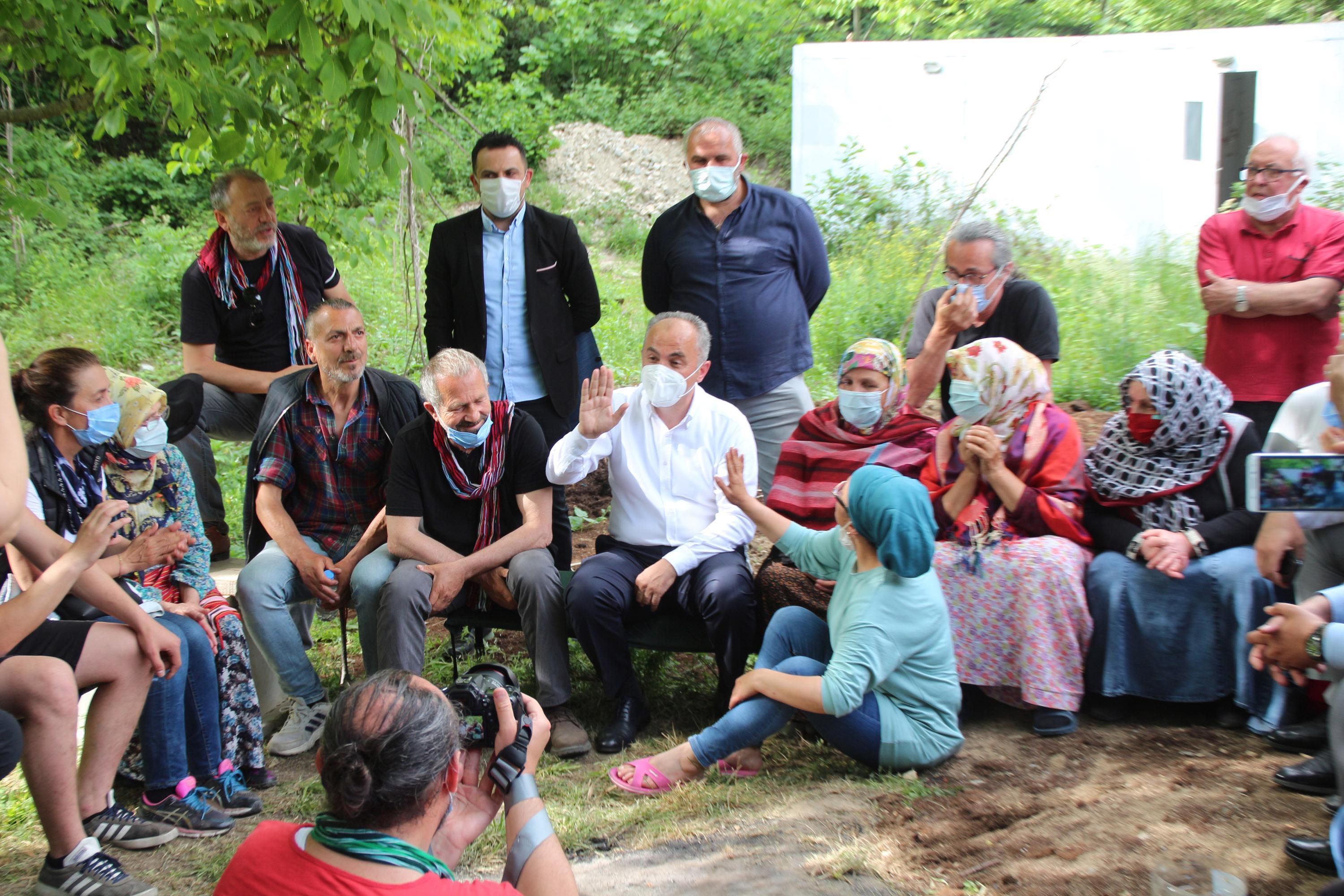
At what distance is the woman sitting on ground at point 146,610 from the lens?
360 cm

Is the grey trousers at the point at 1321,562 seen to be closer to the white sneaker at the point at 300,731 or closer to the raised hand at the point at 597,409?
the raised hand at the point at 597,409

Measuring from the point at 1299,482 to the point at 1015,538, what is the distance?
1081 millimetres

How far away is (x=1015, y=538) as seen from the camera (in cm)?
394

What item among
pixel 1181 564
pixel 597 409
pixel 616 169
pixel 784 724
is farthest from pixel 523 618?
pixel 616 169

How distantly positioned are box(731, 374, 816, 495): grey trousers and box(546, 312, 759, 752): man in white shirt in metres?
0.48

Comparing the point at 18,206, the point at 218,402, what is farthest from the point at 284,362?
the point at 18,206

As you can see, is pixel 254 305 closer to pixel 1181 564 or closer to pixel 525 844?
pixel 525 844

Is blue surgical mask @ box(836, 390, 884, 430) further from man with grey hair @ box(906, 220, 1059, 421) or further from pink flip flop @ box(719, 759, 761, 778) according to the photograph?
pink flip flop @ box(719, 759, 761, 778)

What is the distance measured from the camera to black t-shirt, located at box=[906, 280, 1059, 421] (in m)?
4.41

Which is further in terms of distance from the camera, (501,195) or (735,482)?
(501,195)

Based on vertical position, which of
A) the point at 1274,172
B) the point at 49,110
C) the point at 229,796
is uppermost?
the point at 49,110

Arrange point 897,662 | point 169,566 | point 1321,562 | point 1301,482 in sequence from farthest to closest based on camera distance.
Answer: point 169,566, point 1321,562, point 897,662, point 1301,482

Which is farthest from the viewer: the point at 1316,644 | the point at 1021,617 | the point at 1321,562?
the point at 1021,617

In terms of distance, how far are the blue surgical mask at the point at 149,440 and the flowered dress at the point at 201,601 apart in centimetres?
4
